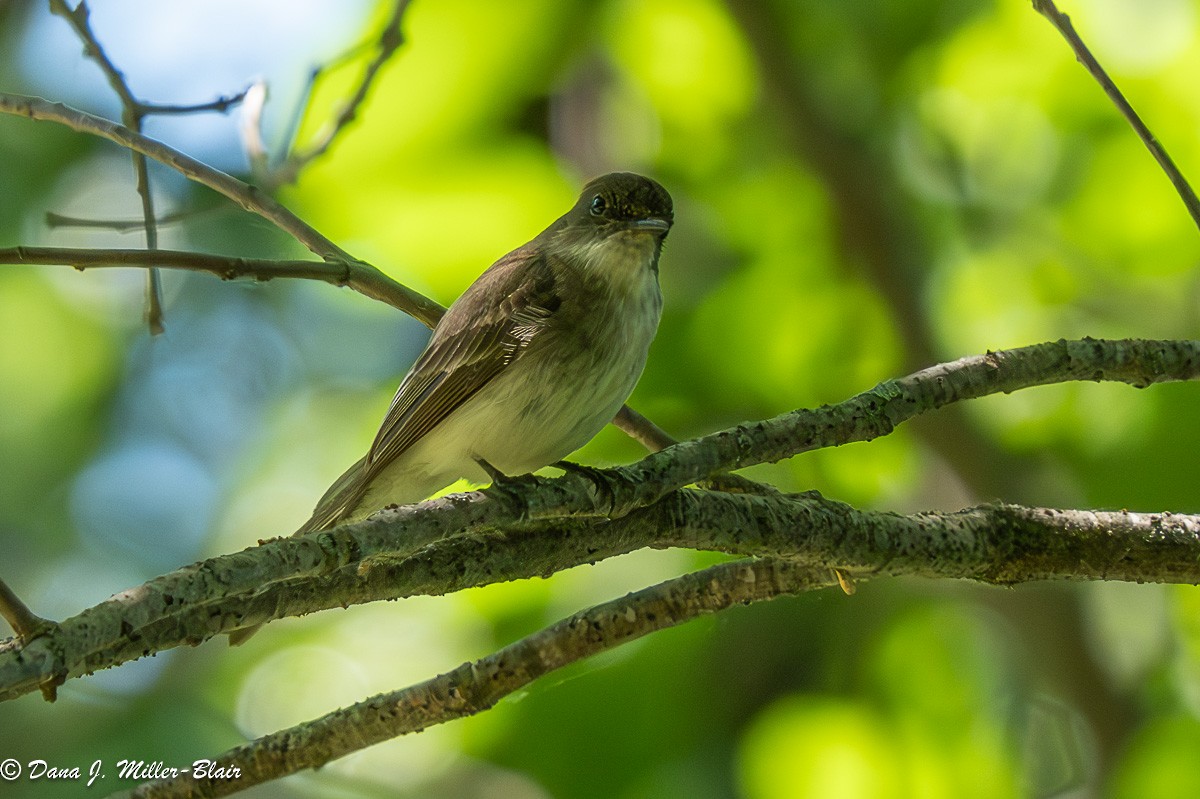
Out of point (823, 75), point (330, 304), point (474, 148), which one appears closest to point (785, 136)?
point (823, 75)

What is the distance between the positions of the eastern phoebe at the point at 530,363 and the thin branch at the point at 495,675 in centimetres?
76

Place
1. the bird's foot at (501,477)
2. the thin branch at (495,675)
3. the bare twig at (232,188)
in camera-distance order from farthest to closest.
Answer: the bare twig at (232,188)
the thin branch at (495,675)
the bird's foot at (501,477)

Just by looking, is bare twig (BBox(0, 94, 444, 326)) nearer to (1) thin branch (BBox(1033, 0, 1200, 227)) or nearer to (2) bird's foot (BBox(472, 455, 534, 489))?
(2) bird's foot (BBox(472, 455, 534, 489))

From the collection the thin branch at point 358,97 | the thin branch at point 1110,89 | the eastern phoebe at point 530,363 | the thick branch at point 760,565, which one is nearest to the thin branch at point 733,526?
the thick branch at point 760,565

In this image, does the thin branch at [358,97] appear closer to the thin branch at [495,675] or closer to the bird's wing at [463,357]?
the bird's wing at [463,357]

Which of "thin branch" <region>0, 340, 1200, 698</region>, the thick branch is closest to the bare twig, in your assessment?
"thin branch" <region>0, 340, 1200, 698</region>

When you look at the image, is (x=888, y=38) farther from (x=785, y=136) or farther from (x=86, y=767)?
(x=86, y=767)

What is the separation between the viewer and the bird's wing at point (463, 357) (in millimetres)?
3885

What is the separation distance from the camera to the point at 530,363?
12.4ft

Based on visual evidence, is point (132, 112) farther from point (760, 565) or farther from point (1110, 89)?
point (1110, 89)

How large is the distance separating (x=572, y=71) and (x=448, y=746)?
313 centimetres

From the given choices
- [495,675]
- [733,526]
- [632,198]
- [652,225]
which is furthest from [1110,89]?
[495,675]

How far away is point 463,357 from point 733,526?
1.49 meters

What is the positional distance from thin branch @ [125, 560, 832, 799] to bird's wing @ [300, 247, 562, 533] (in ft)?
3.12
